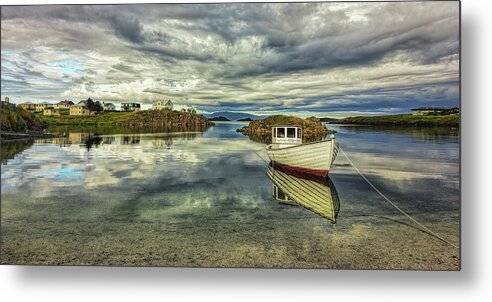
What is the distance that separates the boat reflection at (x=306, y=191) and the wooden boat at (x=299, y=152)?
52 millimetres

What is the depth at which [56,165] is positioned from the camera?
12.2 ft

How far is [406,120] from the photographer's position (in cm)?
355

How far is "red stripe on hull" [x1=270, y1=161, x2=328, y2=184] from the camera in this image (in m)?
3.68

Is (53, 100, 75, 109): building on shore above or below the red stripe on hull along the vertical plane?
above

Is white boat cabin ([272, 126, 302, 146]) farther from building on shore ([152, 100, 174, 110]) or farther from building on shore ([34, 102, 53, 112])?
building on shore ([34, 102, 53, 112])

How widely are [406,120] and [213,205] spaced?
148cm

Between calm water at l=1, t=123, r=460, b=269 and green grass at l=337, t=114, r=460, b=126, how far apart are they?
0.06 m

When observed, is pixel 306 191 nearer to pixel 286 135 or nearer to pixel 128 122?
pixel 286 135

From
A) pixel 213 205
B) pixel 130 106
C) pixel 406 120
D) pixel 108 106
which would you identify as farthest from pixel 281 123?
pixel 108 106

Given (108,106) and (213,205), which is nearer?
(213,205)

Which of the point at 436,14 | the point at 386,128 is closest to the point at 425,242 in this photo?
the point at 386,128

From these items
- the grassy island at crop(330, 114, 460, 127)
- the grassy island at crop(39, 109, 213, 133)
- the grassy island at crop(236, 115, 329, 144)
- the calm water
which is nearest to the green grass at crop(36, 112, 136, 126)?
the grassy island at crop(39, 109, 213, 133)

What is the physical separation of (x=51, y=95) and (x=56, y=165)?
1.70 feet

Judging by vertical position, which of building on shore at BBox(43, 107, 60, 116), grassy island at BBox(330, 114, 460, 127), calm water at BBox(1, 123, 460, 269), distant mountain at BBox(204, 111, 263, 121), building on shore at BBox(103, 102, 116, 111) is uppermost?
building on shore at BBox(103, 102, 116, 111)
